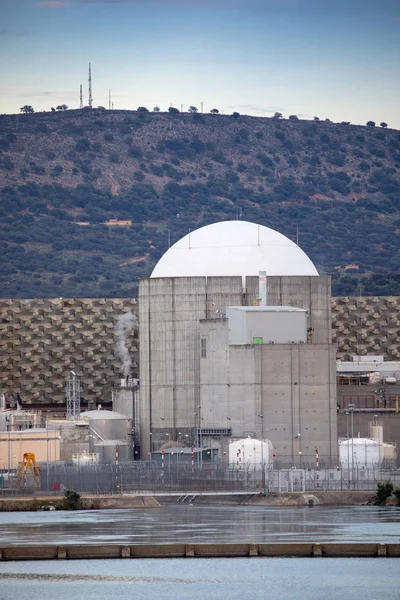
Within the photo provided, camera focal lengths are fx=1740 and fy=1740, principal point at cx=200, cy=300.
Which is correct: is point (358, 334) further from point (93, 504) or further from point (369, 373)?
point (93, 504)

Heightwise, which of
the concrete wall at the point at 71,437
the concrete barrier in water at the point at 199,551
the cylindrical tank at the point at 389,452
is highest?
the concrete wall at the point at 71,437

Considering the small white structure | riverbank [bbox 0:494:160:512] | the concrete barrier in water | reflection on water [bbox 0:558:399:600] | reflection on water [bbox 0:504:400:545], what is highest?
the small white structure

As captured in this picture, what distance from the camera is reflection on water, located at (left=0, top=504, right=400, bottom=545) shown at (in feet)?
284

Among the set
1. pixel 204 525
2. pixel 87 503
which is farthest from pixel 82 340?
pixel 204 525

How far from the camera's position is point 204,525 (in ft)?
314

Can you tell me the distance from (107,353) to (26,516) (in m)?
64.4

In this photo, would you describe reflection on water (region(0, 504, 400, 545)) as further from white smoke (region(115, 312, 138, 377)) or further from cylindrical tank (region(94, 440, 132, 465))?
white smoke (region(115, 312, 138, 377))

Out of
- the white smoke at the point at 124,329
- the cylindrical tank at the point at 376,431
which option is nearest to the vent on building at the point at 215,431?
the cylindrical tank at the point at 376,431

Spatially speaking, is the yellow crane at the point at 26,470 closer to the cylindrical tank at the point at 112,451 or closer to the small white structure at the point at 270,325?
the cylindrical tank at the point at 112,451

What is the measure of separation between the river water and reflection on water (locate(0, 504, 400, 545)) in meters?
0.05

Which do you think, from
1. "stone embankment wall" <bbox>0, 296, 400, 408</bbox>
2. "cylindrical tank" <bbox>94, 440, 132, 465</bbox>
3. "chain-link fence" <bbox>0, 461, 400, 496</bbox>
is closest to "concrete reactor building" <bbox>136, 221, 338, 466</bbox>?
"cylindrical tank" <bbox>94, 440, 132, 465</bbox>

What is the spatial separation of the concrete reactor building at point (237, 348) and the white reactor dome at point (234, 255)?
0.08 m

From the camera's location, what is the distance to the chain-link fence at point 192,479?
116750 mm

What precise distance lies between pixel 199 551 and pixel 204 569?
2.25 metres
